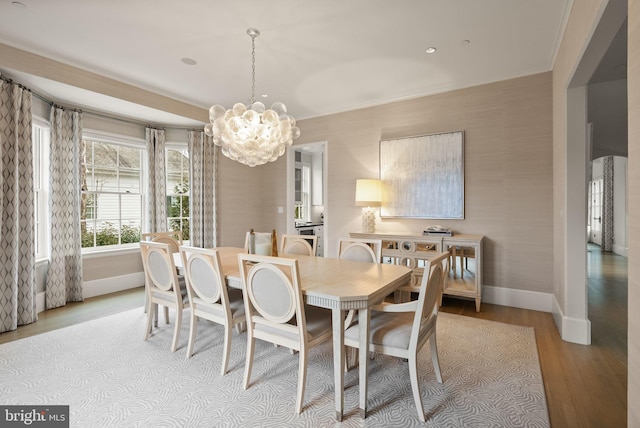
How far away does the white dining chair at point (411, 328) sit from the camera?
71.7 inches

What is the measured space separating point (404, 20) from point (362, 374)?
2.72 metres

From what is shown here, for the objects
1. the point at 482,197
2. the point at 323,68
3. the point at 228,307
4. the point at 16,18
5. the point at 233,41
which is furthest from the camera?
the point at 482,197

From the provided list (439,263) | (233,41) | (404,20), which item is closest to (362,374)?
(439,263)

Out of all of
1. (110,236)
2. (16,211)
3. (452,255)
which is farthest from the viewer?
(110,236)

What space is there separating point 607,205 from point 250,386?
1069cm

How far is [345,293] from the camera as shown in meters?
1.85

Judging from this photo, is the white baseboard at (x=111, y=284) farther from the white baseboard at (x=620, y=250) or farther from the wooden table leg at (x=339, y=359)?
the white baseboard at (x=620, y=250)

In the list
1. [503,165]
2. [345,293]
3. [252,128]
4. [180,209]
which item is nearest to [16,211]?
[180,209]

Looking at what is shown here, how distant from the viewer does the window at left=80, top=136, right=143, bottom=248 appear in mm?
4426

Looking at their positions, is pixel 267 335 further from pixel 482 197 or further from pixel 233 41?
pixel 482 197

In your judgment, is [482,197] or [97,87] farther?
[482,197]

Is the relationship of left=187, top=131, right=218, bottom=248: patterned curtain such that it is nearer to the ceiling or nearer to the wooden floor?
the ceiling

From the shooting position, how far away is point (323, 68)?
3.62 meters

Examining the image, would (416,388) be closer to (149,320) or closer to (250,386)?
(250,386)
